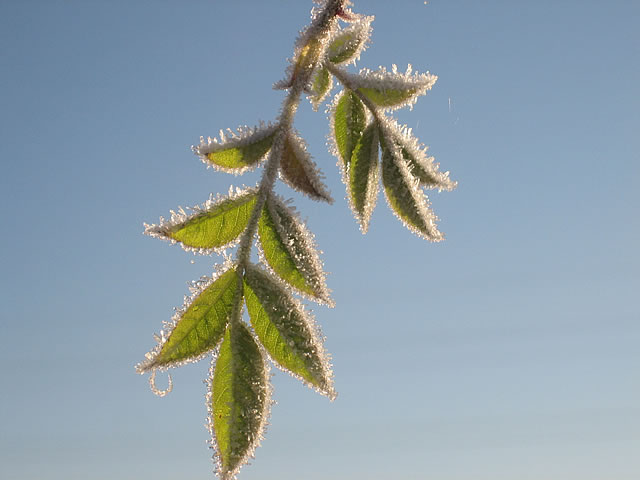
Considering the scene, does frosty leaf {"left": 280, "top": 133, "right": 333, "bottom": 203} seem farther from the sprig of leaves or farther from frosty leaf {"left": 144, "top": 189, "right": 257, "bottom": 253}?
frosty leaf {"left": 144, "top": 189, "right": 257, "bottom": 253}

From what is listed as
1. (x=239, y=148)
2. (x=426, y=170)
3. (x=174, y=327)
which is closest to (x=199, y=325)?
(x=174, y=327)

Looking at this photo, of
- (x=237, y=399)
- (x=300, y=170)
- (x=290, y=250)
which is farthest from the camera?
(x=300, y=170)

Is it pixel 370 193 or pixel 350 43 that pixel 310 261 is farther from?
pixel 350 43

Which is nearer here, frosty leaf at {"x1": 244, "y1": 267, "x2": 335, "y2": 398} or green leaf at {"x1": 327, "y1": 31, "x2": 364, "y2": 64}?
frosty leaf at {"x1": 244, "y1": 267, "x2": 335, "y2": 398}

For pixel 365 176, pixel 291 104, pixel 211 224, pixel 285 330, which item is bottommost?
pixel 285 330

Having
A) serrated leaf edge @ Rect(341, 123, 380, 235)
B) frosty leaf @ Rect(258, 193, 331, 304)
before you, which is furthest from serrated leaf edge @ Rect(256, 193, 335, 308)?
serrated leaf edge @ Rect(341, 123, 380, 235)

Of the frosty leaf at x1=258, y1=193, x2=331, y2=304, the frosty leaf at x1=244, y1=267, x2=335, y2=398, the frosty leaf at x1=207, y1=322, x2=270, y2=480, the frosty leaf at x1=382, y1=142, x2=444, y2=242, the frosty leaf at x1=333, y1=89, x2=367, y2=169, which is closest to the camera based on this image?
the frosty leaf at x1=207, y1=322, x2=270, y2=480
